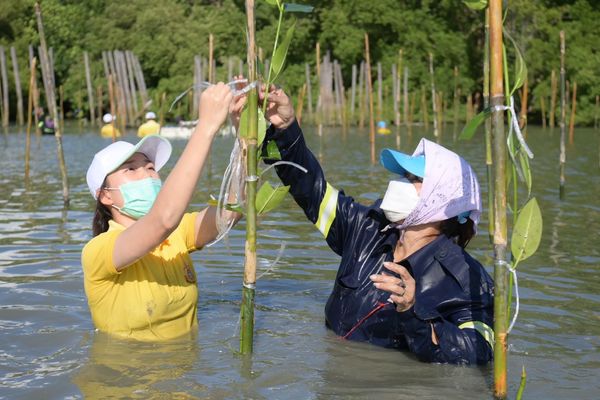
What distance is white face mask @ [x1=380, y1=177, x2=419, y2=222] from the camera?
16.7 ft

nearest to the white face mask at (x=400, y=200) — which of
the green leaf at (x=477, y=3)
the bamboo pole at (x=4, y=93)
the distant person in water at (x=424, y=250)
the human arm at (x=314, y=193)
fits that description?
the distant person in water at (x=424, y=250)

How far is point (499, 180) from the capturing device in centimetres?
375

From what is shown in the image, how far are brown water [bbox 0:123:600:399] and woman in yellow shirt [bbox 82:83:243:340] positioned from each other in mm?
241

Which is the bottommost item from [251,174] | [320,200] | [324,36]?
[320,200]

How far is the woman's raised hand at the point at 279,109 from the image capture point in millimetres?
4910

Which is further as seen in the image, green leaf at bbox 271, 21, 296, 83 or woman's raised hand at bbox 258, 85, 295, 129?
woman's raised hand at bbox 258, 85, 295, 129

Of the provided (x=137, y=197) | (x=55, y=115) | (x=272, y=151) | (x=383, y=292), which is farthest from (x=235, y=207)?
(x=55, y=115)

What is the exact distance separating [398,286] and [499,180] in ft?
2.86

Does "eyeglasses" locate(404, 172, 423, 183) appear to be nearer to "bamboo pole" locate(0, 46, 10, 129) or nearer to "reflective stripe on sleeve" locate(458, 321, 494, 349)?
"reflective stripe on sleeve" locate(458, 321, 494, 349)

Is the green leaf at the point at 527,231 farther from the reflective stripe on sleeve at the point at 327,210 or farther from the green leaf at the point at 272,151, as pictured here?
the reflective stripe on sleeve at the point at 327,210

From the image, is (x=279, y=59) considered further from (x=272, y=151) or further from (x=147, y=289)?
(x=147, y=289)

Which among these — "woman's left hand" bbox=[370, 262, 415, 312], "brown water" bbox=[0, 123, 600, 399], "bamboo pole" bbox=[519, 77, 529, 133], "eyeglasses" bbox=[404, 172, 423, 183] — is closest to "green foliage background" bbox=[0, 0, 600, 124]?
"bamboo pole" bbox=[519, 77, 529, 133]

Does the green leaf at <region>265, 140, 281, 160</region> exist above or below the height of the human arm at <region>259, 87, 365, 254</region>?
above

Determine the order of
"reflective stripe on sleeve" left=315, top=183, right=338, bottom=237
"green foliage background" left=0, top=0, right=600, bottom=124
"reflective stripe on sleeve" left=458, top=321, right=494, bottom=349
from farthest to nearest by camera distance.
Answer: "green foliage background" left=0, top=0, right=600, bottom=124, "reflective stripe on sleeve" left=315, top=183, right=338, bottom=237, "reflective stripe on sleeve" left=458, top=321, right=494, bottom=349
